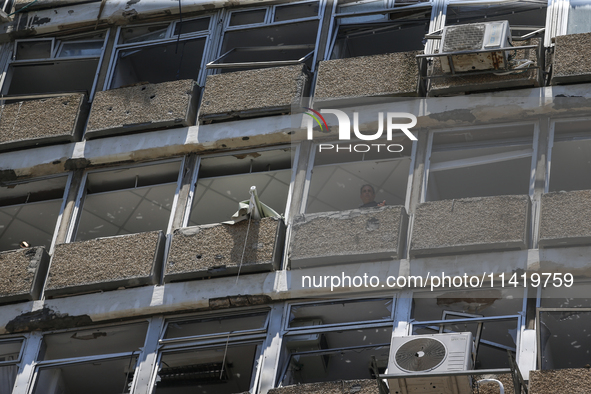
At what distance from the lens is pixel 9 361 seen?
13141 millimetres

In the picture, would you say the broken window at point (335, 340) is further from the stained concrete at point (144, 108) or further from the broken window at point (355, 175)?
the stained concrete at point (144, 108)

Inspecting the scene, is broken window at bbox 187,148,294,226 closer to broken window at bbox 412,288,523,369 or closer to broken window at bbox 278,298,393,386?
broken window at bbox 278,298,393,386

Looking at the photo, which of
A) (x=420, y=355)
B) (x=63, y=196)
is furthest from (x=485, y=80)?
(x=63, y=196)

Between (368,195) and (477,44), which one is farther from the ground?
(477,44)

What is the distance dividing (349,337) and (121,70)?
220 inches

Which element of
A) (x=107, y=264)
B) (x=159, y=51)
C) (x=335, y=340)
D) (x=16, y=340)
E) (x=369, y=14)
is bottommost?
(x=16, y=340)

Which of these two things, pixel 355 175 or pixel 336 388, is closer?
pixel 336 388

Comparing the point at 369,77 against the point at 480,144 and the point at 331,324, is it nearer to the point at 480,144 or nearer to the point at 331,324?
the point at 480,144

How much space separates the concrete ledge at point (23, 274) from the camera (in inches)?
530

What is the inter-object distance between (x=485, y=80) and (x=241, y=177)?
137 inches

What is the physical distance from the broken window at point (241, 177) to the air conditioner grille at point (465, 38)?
2473 millimetres

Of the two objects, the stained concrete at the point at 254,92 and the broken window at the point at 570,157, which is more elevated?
the stained concrete at the point at 254,92

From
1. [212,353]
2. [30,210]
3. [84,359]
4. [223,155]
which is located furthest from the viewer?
[30,210]

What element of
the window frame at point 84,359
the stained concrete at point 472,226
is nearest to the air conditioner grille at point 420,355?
the stained concrete at point 472,226
